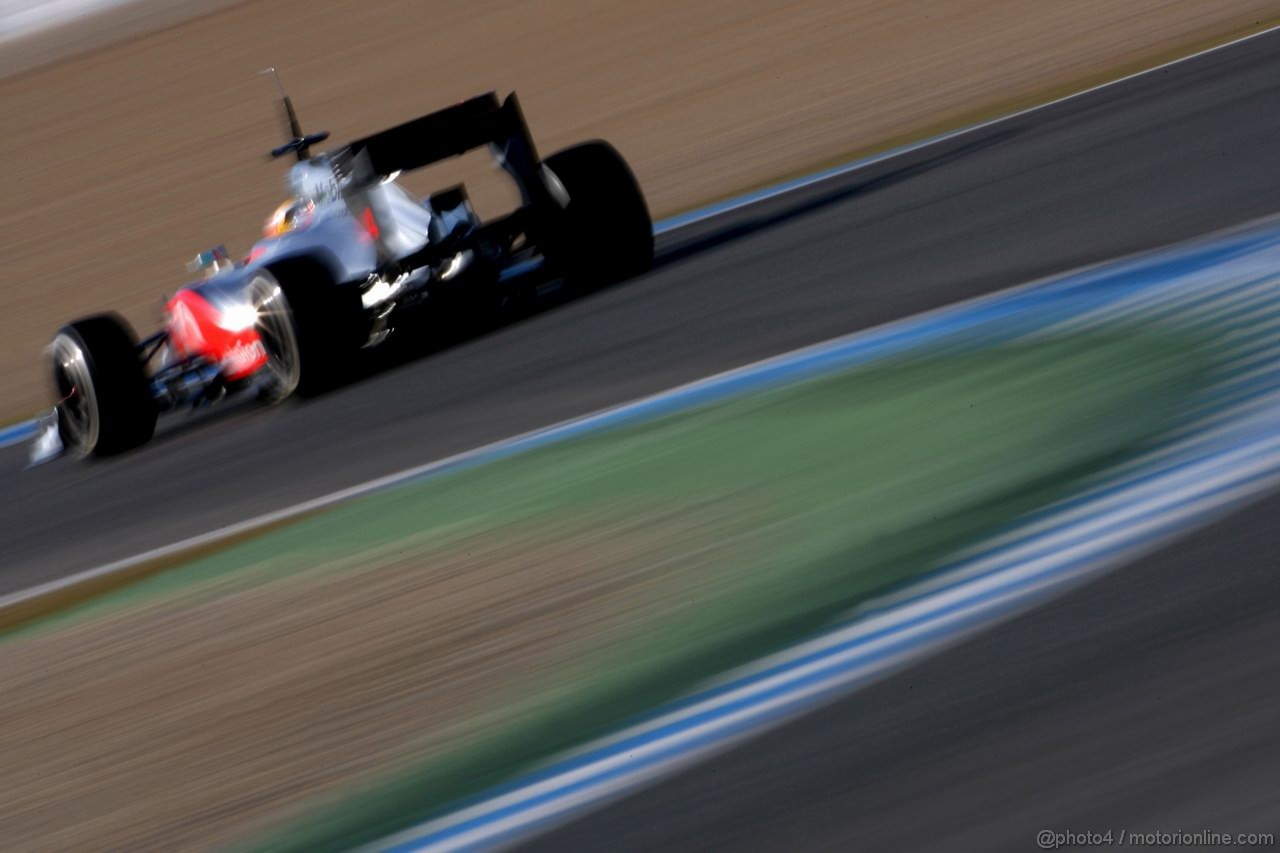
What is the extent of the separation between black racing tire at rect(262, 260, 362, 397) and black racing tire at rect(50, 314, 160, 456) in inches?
35.8

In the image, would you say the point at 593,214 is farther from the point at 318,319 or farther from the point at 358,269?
the point at 318,319

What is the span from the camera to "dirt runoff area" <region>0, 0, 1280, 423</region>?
14812 millimetres

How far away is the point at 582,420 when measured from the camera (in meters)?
7.65

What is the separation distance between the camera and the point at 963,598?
473 cm

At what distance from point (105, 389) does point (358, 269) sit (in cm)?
133

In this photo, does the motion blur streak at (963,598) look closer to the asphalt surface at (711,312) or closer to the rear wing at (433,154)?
the asphalt surface at (711,312)

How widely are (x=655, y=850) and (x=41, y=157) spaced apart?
73.3ft

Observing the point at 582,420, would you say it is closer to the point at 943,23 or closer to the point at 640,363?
the point at 640,363

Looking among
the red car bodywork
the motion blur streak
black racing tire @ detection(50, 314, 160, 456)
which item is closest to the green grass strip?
the motion blur streak

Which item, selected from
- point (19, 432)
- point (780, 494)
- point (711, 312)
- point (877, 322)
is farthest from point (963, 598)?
point (19, 432)

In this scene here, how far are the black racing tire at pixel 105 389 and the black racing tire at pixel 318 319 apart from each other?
910mm

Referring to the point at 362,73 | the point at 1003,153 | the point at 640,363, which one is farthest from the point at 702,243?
the point at 362,73

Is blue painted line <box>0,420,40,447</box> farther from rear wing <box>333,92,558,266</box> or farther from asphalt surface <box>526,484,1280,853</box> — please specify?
asphalt surface <box>526,484,1280,853</box>

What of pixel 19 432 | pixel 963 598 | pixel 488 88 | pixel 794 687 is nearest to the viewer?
pixel 794 687
